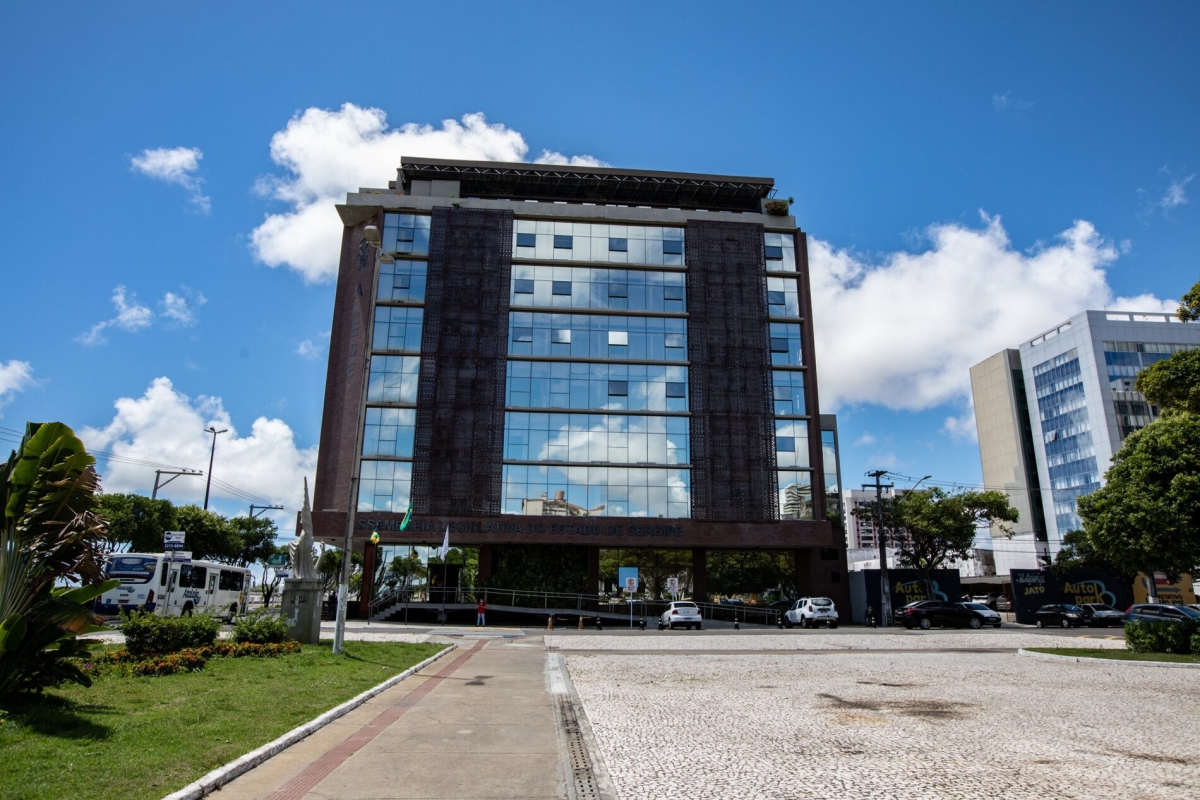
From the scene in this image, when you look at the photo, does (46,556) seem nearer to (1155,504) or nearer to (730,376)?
(1155,504)

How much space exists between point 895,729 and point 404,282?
4494cm

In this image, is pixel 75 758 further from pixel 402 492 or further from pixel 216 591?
pixel 402 492

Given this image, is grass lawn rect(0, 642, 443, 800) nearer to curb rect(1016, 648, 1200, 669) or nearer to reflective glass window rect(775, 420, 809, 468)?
curb rect(1016, 648, 1200, 669)

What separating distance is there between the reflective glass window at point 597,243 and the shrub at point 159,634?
39.1 meters

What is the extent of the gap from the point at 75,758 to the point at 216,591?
3235cm

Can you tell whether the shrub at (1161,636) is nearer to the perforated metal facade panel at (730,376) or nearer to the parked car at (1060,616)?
the parked car at (1060,616)

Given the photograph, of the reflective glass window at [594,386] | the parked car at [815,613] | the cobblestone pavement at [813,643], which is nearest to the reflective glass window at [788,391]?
the reflective glass window at [594,386]

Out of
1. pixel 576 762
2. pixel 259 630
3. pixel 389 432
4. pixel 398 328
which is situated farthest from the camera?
pixel 398 328

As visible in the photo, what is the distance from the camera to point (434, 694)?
12273mm

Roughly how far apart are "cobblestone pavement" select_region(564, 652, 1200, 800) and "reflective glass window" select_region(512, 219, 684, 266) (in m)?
38.3

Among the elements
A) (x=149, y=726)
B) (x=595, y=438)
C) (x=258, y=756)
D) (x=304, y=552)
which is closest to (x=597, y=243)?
(x=595, y=438)

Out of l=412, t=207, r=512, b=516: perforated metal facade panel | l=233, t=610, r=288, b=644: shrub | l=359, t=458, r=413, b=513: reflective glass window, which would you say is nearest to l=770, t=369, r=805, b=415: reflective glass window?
l=412, t=207, r=512, b=516: perforated metal facade panel

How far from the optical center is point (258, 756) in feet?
22.9

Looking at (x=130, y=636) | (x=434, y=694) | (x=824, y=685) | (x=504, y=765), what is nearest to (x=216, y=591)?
(x=130, y=636)
